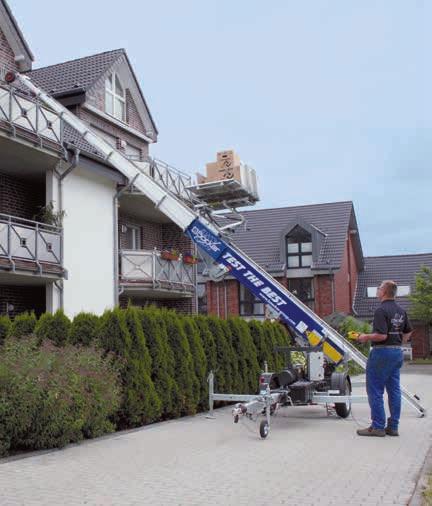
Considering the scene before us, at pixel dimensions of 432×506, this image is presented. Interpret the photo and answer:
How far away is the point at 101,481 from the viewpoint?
6.84m

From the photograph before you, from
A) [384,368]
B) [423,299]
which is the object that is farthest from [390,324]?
[423,299]

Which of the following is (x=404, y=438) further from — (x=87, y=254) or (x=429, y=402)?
(x=87, y=254)

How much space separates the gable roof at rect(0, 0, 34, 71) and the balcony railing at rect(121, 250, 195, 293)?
20.3 feet

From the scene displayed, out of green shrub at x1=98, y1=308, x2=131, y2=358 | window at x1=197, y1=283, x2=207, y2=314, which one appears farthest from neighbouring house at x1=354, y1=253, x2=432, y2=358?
green shrub at x1=98, y1=308, x2=131, y2=358

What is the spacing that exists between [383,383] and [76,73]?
653 inches

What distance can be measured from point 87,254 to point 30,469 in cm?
1170

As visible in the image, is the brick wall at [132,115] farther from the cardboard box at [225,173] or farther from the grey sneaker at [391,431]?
the grey sneaker at [391,431]

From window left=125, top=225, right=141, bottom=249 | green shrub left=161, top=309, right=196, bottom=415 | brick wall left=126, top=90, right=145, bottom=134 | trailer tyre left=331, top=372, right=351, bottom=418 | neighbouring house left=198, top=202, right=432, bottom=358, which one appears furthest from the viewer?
neighbouring house left=198, top=202, right=432, bottom=358

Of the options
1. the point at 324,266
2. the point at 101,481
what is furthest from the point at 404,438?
the point at 324,266

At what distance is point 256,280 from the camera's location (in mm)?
12125

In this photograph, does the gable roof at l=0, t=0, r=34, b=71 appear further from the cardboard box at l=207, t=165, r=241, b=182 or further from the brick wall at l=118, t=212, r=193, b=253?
the cardboard box at l=207, t=165, r=241, b=182

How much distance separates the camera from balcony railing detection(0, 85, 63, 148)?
15.6 m

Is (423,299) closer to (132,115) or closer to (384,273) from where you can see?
(384,273)

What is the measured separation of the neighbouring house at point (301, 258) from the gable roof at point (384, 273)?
1.58 meters
